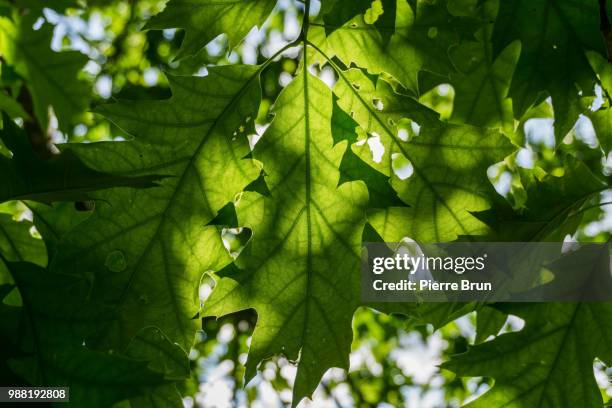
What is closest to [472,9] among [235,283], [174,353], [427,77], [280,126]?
[427,77]

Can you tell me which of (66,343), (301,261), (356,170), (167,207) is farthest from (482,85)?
(66,343)

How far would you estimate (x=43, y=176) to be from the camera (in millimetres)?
1134

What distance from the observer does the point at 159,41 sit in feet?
15.3

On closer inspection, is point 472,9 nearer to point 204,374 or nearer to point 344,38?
point 344,38

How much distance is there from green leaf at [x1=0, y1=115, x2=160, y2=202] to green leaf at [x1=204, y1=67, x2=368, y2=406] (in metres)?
0.27

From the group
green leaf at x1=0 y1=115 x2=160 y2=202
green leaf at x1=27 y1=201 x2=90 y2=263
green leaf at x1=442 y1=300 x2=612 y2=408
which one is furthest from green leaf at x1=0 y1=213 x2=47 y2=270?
green leaf at x1=442 y1=300 x2=612 y2=408

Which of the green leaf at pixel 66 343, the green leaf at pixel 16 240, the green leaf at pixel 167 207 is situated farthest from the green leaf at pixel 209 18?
the green leaf at pixel 16 240

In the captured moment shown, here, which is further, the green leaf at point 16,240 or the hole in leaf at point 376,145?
the green leaf at point 16,240

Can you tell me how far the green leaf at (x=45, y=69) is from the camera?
7.29ft

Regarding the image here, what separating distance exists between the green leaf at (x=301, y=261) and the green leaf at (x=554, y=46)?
44cm

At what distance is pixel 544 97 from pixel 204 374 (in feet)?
12.7

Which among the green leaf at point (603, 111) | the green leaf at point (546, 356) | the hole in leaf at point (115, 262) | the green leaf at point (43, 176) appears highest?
the green leaf at point (603, 111)

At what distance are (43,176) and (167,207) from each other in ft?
0.81

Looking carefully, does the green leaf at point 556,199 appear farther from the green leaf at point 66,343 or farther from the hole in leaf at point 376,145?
the green leaf at point 66,343
